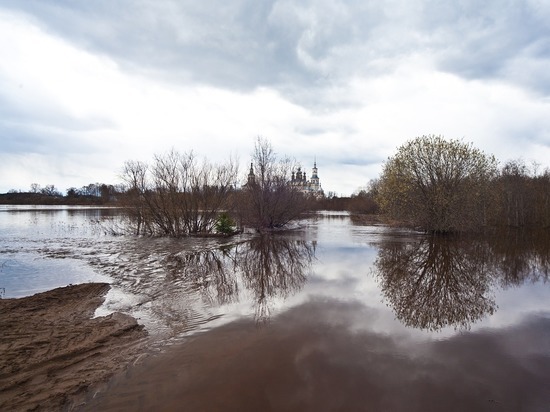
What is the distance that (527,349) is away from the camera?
571 centimetres

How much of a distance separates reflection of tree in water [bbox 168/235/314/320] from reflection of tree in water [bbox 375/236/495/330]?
3.03m

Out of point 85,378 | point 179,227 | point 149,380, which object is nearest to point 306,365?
point 149,380

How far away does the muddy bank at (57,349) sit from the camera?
13.6 feet

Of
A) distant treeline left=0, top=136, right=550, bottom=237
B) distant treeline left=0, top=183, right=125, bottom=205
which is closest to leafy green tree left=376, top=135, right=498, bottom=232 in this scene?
distant treeline left=0, top=136, right=550, bottom=237

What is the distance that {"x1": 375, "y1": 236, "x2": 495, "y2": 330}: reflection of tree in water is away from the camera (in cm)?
747

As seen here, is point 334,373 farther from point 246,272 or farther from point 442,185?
point 442,185

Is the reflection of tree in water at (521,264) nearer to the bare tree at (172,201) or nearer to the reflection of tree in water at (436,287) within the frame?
the reflection of tree in water at (436,287)

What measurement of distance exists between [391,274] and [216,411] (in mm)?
9228

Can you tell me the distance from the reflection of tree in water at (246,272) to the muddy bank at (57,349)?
8.96 ft

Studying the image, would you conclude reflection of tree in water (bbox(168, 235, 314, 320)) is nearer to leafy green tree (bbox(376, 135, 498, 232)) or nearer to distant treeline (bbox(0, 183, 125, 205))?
leafy green tree (bbox(376, 135, 498, 232))

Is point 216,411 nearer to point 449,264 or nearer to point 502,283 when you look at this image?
point 502,283

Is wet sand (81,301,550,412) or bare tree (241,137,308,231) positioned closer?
wet sand (81,301,550,412)

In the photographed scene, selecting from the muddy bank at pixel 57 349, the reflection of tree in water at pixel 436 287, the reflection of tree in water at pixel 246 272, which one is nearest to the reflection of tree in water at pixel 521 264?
the reflection of tree in water at pixel 436 287

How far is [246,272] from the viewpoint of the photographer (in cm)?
1211
